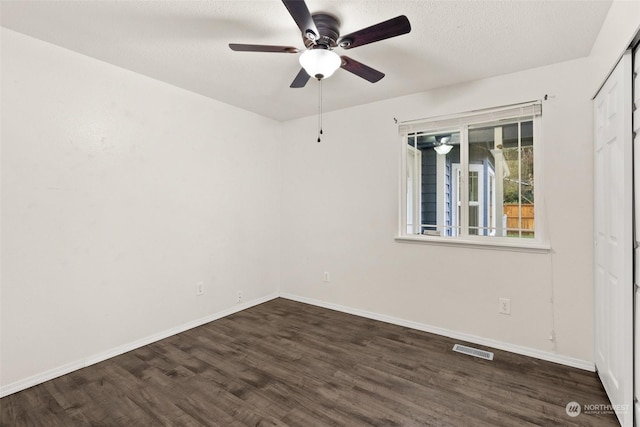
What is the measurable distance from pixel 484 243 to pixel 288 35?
2.40 metres

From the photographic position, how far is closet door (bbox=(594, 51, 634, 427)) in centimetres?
165

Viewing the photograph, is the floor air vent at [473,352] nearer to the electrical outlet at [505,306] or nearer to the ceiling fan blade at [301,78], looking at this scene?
the electrical outlet at [505,306]

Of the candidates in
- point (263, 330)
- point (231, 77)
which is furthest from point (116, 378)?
point (231, 77)

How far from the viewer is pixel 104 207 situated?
2.61m

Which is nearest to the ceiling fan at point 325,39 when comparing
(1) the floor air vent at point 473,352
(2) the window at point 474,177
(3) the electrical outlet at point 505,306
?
(2) the window at point 474,177

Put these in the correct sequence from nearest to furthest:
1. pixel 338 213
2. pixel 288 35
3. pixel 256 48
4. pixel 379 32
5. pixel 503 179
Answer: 1. pixel 379 32
2. pixel 256 48
3. pixel 288 35
4. pixel 503 179
5. pixel 338 213

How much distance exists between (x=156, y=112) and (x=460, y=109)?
9.46ft

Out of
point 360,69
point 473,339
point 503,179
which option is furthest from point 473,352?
point 360,69

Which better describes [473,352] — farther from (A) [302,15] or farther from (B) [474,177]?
(A) [302,15]

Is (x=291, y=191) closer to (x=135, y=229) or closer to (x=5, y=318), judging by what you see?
(x=135, y=229)

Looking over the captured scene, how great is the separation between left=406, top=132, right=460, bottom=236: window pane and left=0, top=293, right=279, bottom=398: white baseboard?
235cm

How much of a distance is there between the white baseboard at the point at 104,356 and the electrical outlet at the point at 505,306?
276cm

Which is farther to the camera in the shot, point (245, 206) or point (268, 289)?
point (268, 289)

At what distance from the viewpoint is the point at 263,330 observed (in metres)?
3.19
